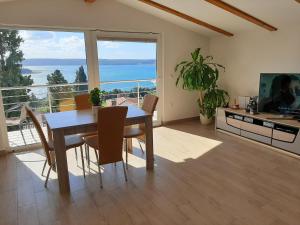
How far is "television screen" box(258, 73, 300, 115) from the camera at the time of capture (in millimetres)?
3361

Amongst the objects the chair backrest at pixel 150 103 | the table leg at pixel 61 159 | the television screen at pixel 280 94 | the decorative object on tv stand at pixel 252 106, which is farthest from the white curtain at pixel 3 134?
the television screen at pixel 280 94

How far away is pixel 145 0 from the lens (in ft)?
11.7

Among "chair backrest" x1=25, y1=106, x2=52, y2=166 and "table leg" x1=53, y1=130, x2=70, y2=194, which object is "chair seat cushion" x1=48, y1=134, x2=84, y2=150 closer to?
"chair backrest" x1=25, y1=106, x2=52, y2=166

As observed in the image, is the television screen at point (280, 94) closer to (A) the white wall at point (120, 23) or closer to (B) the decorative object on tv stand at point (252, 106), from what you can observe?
(B) the decorative object on tv stand at point (252, 106)

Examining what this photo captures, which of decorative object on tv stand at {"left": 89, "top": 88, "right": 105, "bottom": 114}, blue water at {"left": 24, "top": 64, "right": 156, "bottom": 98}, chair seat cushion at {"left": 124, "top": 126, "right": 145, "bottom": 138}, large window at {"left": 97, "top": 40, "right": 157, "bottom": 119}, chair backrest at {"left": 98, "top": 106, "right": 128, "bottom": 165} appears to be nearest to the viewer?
chair backrest at {"left": 98, "top": 106, "right": 128, "bottom": 165}

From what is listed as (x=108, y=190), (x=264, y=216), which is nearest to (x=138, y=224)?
(x=108, y=190)

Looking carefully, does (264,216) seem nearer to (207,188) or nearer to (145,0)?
(207,188)

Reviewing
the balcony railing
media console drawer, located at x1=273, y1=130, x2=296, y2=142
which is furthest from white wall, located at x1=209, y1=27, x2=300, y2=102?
the balcony railing

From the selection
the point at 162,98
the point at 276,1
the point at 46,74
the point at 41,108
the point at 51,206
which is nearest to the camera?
the point at 51,206

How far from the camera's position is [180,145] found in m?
3.71

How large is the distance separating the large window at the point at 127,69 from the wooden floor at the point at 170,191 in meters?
1.64

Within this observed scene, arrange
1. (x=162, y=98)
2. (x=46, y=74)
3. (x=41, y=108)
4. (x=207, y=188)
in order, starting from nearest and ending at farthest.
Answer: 1. (x=207, y=188)
2. (x=46, y=74)
3. (x=41, y=108)
4. (x=162, y=98)

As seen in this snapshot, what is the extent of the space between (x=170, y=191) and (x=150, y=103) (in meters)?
1.23

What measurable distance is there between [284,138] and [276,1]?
6.04 ft
